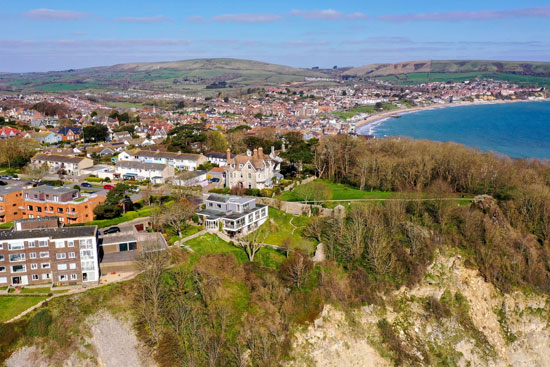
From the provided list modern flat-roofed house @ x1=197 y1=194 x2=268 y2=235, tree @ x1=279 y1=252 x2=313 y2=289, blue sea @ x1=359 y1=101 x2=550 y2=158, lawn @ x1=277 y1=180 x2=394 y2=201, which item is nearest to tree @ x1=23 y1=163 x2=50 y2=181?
modern flat-roofed house @ x1=197 y1=194 x2=268 y2=235

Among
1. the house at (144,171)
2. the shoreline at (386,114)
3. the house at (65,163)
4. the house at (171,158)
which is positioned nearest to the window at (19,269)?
the house at (144,171)

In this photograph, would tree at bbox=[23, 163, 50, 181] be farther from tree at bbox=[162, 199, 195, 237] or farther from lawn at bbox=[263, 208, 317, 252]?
lawn at bbox=[263, 208, 317, 252]

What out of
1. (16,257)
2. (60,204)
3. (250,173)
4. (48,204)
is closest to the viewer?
(16,257)

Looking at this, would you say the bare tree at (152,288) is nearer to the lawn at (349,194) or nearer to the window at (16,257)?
the window at (16,257)

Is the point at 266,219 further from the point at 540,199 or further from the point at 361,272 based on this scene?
the point at 540,199

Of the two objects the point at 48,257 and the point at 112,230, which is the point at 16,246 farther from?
the point at 112,230

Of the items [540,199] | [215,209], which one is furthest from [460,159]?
[215,209]

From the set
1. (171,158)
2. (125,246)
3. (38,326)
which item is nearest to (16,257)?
(38,326)
